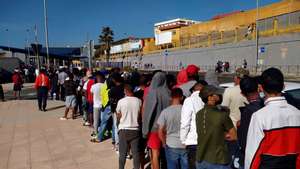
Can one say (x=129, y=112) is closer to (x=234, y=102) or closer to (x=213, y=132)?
(x=234, y=102)

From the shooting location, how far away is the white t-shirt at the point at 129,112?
557 cm

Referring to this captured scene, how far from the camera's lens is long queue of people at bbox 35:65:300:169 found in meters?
2.80

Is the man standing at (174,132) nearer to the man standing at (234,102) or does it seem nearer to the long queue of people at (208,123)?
the long queue of people at (208,123)

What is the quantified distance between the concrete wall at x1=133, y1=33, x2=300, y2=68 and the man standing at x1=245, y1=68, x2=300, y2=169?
33168mm

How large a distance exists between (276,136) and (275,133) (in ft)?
0.08

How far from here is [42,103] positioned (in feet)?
50.5

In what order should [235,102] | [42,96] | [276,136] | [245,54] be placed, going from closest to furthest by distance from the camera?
[276,136], [235,102], [42,96], [245,54]

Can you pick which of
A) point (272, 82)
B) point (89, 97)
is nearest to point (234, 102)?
point (272, 82)

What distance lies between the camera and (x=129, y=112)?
18.3 ft

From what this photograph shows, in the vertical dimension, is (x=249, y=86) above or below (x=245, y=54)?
below

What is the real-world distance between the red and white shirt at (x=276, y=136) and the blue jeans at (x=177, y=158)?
67.4 inches

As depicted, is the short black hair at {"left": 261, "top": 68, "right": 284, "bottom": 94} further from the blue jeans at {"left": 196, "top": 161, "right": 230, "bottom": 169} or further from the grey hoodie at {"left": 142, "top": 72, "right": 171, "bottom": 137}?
the grey hoodie at {"left": 142, "top": 72, "right": 171, "bottom": 137}

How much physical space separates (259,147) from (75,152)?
573cm

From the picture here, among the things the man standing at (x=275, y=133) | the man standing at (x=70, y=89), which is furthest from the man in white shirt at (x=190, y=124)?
the man standing at (x=70, y=89)
